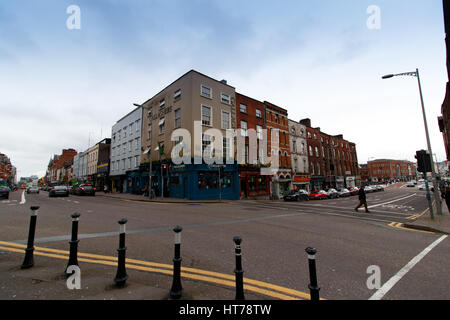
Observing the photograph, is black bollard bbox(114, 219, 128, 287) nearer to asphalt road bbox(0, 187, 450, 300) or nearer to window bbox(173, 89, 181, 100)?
asphalt road bbox(0, 187, 450, 300)

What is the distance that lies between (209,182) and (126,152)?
19075mm

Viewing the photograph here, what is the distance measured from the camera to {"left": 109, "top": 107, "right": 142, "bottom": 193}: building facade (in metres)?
31.4

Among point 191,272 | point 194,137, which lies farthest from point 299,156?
point 191,272

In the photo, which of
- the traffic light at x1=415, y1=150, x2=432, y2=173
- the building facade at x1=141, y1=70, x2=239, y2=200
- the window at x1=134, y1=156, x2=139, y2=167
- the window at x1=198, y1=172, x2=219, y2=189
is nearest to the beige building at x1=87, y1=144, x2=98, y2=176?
the window at x1=134, y1=156, x2=139, y2=167

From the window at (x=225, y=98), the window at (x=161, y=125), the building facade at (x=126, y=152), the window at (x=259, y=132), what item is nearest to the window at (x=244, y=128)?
the window at (x=259, y=132)

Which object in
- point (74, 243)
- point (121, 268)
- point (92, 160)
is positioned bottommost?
point (121, 268)

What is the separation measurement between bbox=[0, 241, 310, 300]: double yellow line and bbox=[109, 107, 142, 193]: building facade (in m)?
25.9

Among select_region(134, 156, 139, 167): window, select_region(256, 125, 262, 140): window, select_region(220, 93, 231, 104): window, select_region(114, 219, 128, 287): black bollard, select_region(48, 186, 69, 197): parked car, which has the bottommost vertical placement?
select_region(114, 219, 128, 287): black bollard

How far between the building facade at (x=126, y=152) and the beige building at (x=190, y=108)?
13.1ft

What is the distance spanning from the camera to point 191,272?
12.7 feet

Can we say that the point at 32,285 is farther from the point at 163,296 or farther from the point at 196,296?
the point at 196,296

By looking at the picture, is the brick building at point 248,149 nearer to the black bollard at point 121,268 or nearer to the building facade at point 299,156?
the building facade at point 299,156

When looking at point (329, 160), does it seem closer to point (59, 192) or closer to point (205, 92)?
point (205, 92)

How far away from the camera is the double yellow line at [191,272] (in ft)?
10.4
